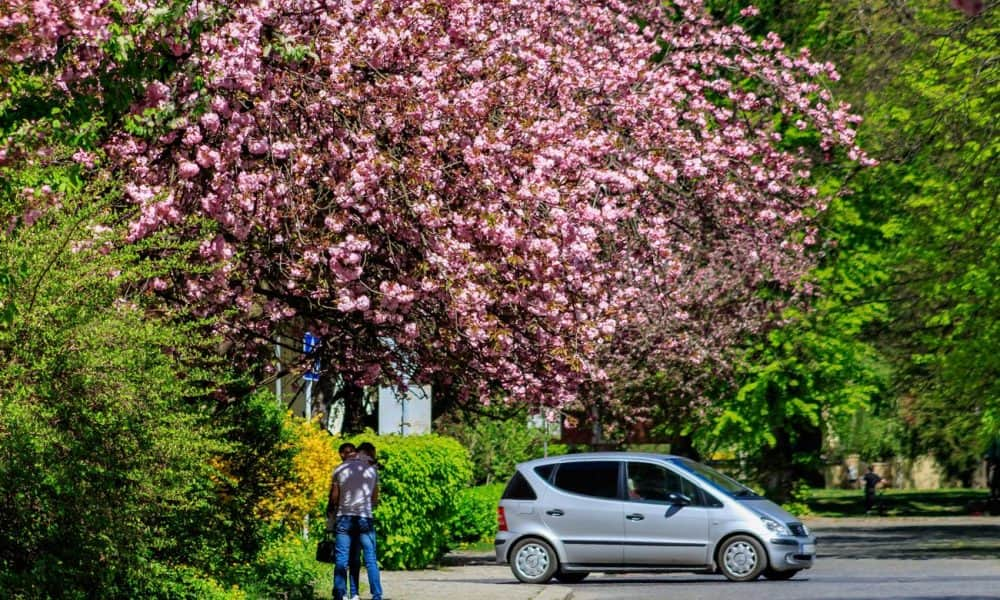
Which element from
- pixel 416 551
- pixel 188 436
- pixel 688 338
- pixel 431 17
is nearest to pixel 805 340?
pixel 688 338

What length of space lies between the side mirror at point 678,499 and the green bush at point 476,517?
882 cm

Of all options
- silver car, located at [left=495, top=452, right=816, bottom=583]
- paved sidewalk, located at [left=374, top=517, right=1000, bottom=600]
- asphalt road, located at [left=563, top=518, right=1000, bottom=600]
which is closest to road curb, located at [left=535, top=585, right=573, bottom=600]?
paved sidewalk, located at [left=374, top=517, right=1000, bottom=600]

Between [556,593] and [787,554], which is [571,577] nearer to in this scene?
[787,554]

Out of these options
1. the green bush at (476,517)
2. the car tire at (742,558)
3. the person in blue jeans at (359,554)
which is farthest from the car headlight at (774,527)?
the green bush at (476,517)

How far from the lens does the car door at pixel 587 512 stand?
21875mm

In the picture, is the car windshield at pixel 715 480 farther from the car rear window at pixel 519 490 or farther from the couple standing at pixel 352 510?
the couple standing at pixel 352 510

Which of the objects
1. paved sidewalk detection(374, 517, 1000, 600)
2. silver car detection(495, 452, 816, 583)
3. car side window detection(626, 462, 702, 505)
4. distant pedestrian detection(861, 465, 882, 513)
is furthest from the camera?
distant pedestrian detection(861, 465, 882, 513)

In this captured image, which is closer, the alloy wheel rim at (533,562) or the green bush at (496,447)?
the alloy wheel rim at (533,562)

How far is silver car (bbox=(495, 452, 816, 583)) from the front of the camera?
21.6 m

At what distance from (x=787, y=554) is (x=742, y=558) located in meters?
0.54

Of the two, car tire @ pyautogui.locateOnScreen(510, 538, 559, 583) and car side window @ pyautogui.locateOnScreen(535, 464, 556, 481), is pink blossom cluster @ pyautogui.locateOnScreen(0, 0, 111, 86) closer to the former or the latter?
car tire @ pyautogui.locateOnScreen(510, 538, 559, 583)

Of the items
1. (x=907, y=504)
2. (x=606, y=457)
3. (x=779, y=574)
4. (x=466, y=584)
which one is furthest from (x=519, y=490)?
(x=907, y=504)

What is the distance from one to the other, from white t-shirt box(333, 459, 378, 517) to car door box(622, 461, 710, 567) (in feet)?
16.9

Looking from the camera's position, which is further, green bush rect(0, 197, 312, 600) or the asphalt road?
the asphalt road
